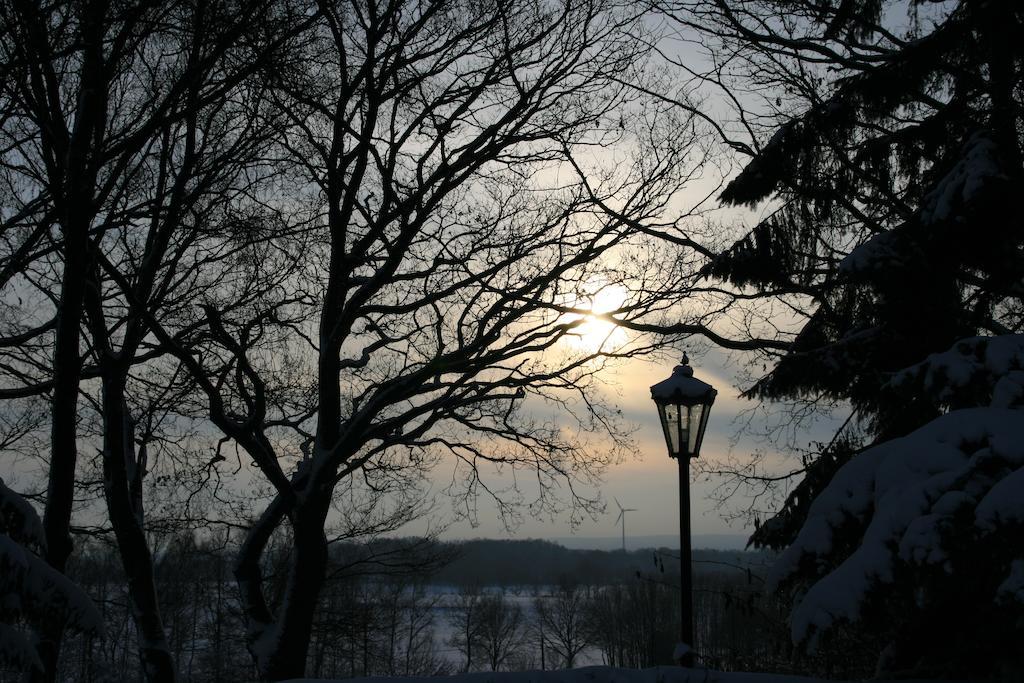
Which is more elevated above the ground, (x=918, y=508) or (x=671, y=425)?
(x=671, y=425)

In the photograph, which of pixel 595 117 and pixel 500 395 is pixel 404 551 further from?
pixel 595 117

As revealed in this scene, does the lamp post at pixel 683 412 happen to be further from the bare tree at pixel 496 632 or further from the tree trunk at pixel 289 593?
the bare tree at pixel 496 632

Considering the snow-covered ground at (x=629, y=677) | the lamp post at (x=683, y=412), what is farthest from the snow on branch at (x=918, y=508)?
the lamp post at (x=683, y=412)

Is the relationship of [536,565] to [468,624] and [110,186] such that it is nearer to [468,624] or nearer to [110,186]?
[468,624]

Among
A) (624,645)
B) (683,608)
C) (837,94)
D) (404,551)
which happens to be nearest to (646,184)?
(837,94)

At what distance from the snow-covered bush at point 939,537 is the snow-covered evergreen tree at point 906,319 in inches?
0.5

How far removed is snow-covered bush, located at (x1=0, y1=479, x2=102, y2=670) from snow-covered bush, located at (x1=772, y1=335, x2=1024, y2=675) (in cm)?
484

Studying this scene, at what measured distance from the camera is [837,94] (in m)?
12.2

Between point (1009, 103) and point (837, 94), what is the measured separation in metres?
2.89

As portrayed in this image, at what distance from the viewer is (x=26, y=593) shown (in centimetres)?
527

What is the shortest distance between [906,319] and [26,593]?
340 inches

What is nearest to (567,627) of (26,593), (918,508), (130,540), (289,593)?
(289,593)

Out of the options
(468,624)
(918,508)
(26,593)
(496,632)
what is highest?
(918,508)

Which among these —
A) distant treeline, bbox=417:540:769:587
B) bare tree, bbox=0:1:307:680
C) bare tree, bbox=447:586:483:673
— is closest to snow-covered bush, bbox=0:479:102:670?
bare tree, bbox=0:1:307:680
